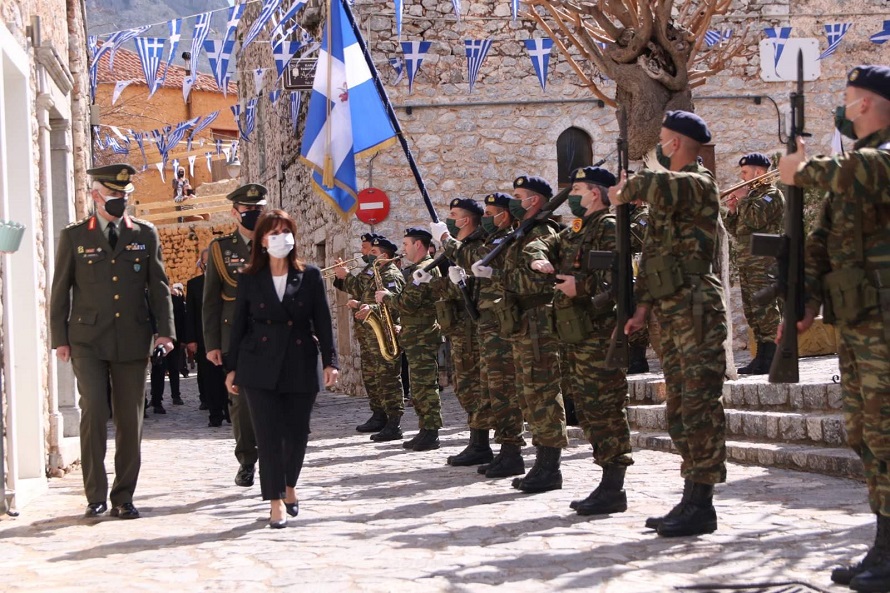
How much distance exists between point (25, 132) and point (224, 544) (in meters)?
4.04

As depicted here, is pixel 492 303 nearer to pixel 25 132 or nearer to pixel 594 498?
pixel 594 498

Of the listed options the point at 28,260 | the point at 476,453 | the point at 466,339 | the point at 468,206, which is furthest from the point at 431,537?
the point at 28,260

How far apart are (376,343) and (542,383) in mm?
5068

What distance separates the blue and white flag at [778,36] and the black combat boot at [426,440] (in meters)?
10.1

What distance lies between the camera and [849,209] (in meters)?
4.75

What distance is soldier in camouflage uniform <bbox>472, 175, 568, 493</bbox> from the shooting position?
24.4ft

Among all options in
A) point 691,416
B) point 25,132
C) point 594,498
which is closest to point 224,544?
point 594,498

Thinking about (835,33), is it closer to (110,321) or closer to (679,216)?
(679,216)

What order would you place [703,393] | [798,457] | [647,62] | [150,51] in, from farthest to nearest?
[150,51] < [647,62] < [798,457] < [703,393]

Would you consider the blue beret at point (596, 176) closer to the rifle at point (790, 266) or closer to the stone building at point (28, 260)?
the rifle at point (790, 266)

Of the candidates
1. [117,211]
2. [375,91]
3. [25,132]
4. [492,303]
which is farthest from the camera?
[375,91]

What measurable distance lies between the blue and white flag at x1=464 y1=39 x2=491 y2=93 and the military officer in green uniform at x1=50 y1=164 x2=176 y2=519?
10.9 m

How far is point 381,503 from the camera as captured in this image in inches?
291

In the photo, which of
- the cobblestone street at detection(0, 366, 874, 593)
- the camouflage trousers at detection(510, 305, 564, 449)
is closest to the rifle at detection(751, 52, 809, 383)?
the cobblestone street at detection(0, 366, 874, 593)
